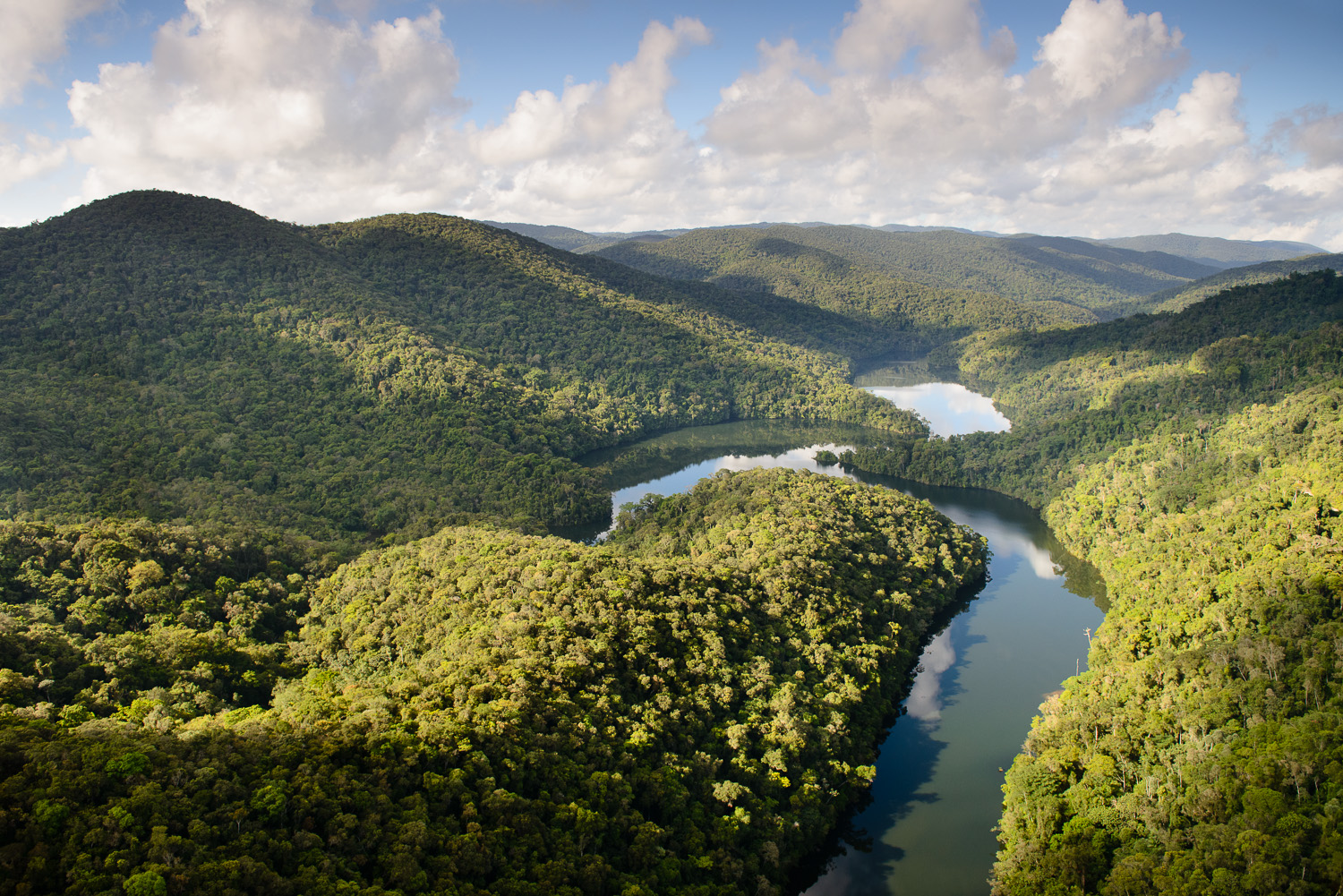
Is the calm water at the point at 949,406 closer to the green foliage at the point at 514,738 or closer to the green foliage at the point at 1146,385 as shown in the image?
the green foliage at the point at 1146,385

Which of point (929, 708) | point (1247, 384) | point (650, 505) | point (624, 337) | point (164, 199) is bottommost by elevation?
point (929, 708)

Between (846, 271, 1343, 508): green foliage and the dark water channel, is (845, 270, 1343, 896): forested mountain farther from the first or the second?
the dark water channel

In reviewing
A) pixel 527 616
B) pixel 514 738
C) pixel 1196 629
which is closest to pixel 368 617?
pixel 527 616

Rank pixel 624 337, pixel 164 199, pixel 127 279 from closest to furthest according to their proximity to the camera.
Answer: pixel 127 279 < pixel 164 199 < pixel 624 337

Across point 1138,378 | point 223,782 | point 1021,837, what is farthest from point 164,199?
point 1138,378

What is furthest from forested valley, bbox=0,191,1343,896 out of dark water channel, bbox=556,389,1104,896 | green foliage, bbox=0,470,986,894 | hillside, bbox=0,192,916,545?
dark water channel, bbox=556,389,1104,896

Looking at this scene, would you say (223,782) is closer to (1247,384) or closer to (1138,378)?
(1247,384)
